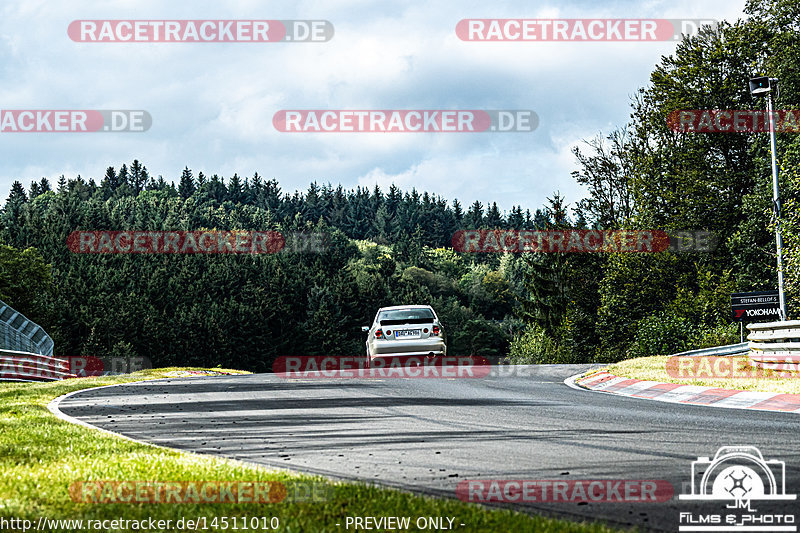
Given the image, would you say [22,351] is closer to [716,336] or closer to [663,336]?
[716,336]

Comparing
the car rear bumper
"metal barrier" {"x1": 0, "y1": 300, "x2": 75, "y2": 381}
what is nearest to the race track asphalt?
the car rear bumper

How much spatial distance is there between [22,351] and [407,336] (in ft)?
42.0

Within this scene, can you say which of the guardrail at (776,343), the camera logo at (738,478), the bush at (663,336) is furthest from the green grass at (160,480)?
the bush at (663,336)

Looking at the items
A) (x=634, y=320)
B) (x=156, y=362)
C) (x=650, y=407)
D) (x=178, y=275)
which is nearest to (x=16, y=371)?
(x=650, y=407)

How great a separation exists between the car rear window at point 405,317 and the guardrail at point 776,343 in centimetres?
751

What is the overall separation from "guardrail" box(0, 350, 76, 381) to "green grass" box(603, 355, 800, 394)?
16454 millimetres

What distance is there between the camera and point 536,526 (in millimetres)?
4605

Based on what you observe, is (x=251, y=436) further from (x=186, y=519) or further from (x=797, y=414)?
(x=797, y=414)

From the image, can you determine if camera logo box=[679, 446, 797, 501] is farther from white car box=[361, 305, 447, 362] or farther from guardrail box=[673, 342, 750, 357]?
guardrail box=[673, 342, 750, 357]

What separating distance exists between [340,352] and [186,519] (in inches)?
3825

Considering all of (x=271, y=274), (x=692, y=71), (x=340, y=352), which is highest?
(x=692, y=71)

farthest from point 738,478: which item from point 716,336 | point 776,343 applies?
point 716,336

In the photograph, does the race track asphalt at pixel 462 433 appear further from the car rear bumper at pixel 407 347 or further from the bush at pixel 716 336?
the bush at pixel 716 336

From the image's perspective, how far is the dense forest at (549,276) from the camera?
40125 mm
